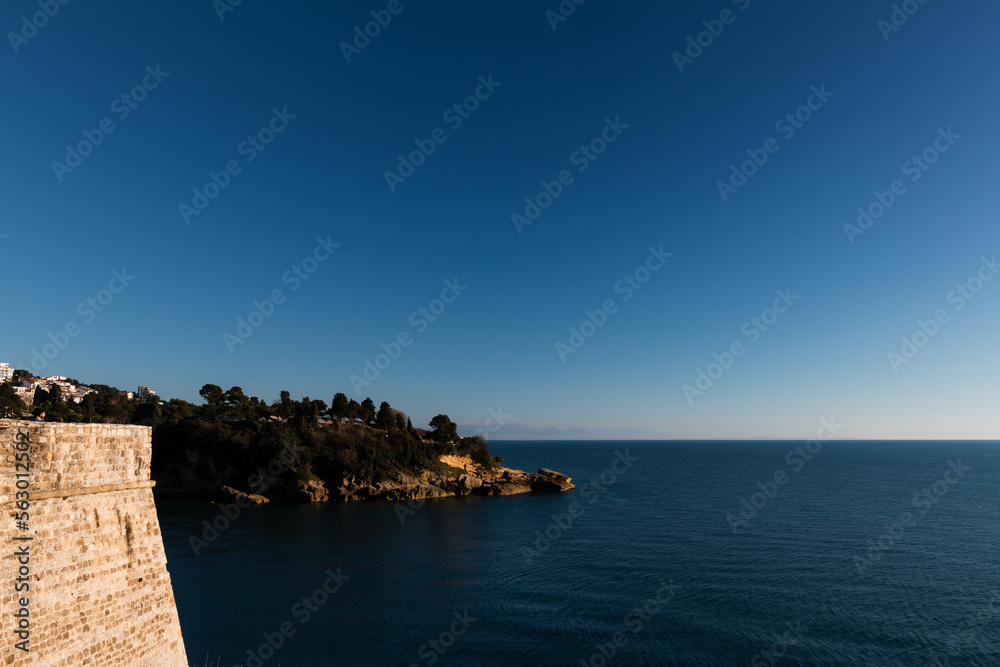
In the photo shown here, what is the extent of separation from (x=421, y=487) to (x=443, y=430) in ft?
55.2

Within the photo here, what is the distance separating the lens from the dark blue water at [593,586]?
25812mm

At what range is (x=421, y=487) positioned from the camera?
252ft

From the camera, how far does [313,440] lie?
77.4 meters

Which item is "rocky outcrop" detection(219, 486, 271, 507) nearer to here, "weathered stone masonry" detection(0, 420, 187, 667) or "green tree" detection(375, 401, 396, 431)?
"green tree" detection(375, 401, 396, 431)

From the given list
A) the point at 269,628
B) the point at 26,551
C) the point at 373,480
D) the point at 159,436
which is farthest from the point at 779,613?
the point at 159,436

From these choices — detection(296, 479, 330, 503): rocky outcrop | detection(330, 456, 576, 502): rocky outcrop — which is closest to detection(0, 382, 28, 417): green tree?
detection(296, 479, 330, 503): rocky outcrop

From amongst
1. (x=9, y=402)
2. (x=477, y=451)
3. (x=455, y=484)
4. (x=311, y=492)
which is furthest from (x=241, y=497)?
(x=477, y=451)

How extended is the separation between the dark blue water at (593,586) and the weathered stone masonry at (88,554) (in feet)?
48.3

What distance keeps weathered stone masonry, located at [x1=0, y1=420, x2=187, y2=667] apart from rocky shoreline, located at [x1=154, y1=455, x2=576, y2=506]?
60.5 meters

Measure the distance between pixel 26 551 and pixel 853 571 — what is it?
4795 centimetres

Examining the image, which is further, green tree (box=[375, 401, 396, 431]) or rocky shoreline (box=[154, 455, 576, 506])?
green tree (box=[375, 401, 396, 431])

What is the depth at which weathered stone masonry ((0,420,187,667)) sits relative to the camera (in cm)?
998

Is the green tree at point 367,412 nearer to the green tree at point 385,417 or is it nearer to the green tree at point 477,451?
the green tree at point 385,417

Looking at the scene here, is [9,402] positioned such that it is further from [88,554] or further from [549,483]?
[88,554]
